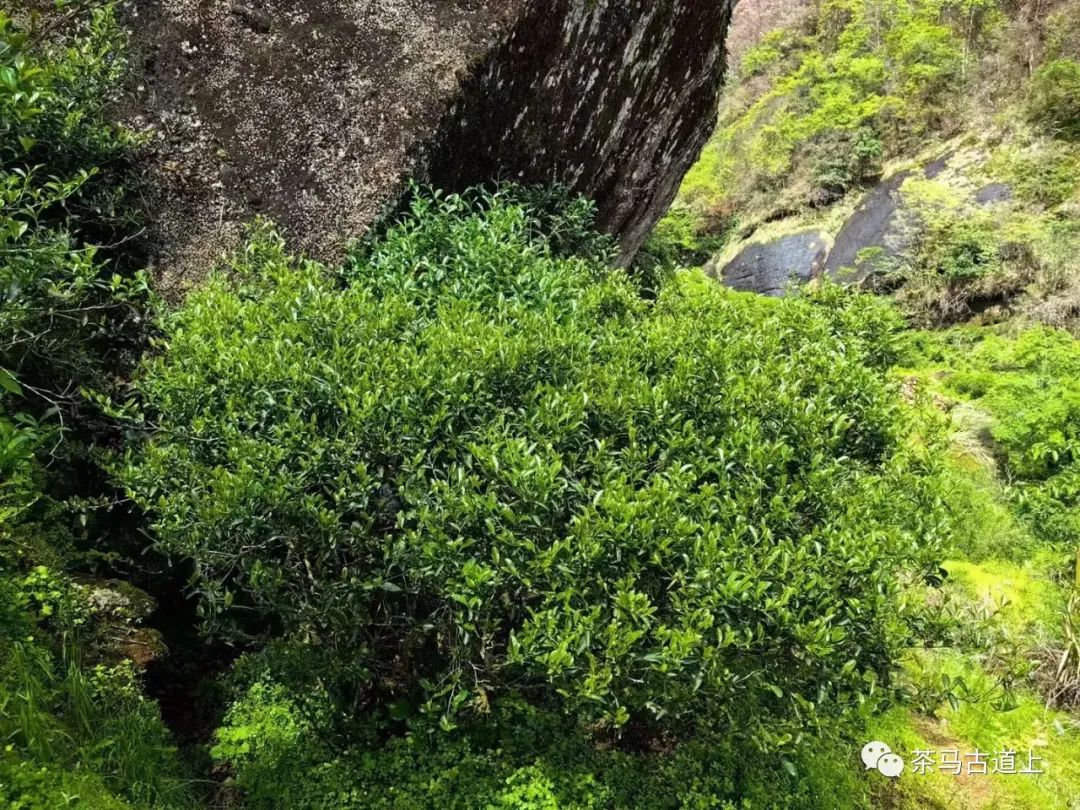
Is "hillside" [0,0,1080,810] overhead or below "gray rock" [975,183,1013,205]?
overhead

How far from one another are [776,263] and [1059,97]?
6.02 metres

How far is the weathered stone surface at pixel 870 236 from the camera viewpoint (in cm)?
1466

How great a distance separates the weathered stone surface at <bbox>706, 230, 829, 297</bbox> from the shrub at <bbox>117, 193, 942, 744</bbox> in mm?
13612

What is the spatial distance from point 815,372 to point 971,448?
25.0 feet

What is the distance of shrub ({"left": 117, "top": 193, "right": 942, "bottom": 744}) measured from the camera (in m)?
2.60

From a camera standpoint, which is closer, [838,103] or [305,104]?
[305,104]

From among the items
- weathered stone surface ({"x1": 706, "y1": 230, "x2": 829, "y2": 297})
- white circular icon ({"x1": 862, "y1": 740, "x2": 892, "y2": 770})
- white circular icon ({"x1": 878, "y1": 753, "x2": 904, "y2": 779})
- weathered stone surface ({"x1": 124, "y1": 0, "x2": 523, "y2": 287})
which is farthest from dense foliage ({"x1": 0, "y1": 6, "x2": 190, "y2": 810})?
weathered stone surface ({"x1": 706, "y1": 230, "x2": 829, "y2": 297})

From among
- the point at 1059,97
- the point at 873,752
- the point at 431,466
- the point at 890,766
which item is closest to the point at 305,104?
the point at 431,466

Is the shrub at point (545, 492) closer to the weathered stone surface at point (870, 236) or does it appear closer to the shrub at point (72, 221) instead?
the shrub at point (72, 221)

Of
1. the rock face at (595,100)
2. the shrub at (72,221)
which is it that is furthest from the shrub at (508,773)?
the rock face at (595,100)

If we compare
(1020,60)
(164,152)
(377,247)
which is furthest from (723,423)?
(1020,60)

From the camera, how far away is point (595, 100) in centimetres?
585

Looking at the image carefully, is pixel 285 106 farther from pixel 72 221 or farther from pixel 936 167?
pixel 936 167

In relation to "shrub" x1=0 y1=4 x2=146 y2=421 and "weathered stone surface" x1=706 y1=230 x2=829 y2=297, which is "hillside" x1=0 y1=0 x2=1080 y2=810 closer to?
"shrub" x1=0 y1=4 x2=146 y2=421
